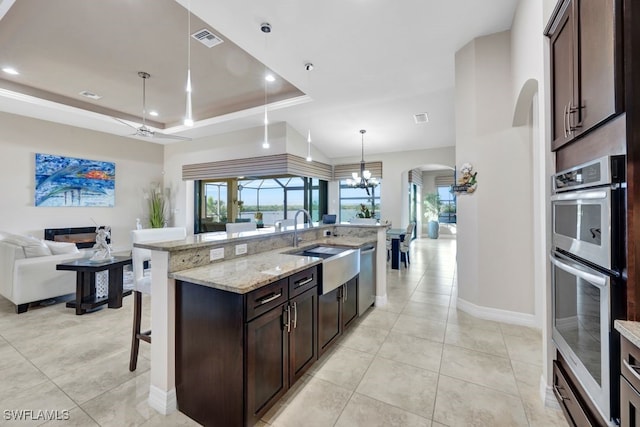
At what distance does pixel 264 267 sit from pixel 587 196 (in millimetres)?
1806

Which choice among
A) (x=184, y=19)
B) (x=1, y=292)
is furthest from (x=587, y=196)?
(x=1, y=292)

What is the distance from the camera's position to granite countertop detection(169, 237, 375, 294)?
150cm

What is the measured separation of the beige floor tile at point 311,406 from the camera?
5.38 ft

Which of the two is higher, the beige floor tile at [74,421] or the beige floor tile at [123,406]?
the beige floor tile at [74,421]

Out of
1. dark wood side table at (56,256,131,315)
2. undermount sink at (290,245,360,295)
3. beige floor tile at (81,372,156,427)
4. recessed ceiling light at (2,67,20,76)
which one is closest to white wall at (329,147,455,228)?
undermount sink at (290,245,360,295)

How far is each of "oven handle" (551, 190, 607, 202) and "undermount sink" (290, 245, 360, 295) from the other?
155cm

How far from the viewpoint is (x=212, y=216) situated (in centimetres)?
748

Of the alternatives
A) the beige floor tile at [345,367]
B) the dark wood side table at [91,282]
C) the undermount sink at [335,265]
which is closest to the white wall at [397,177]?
the undermount sink at [335,265]

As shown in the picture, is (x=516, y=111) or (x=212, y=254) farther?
(x=516, y=111)

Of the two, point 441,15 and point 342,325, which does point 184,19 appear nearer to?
point 441,15

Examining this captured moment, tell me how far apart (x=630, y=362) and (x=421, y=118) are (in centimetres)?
521

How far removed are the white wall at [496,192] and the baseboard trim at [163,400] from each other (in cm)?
317

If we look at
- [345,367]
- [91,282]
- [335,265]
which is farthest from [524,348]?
[91,282]

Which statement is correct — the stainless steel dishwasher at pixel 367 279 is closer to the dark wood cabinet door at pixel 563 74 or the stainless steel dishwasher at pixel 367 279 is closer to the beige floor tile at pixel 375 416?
the beige floor tile at pixel 375 416
